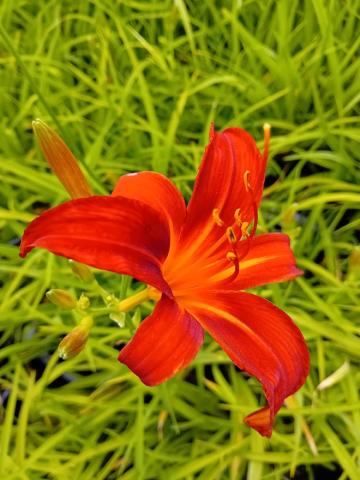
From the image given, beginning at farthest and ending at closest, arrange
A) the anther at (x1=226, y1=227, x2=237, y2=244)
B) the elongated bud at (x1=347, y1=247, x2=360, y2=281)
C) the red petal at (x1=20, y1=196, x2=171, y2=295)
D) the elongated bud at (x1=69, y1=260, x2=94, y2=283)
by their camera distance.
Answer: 1. the elongated bud at (x1=347, y1=247, x2=360, y2=281)
2. the elongated bud at (x1=69, y1=260, x2=94, y2=283)
3. the anther at (x1=226, y1=227, x2=237, y2=244)
4. the red petal at (x1=20, y1=196, x2=171, y2=295)

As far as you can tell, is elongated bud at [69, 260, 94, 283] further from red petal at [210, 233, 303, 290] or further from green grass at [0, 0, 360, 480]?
red petal at [210, 233, 303, 290]

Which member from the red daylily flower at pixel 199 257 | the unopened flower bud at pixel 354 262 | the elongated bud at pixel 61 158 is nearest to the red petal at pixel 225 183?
the red daylily flower at pixel 199 257

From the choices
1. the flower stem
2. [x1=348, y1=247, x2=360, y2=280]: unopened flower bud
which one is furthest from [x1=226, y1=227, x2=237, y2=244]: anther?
[x1=348, y1=247, x2=360, y2=280]: unopened flower bud

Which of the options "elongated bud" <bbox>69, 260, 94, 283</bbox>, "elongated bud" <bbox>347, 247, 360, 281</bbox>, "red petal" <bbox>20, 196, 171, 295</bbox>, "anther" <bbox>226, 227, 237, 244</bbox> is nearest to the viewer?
"red petal" <bbox>20, 196, 171, 295</bbox>

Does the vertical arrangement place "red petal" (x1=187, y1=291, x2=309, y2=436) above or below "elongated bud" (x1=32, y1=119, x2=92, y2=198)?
below

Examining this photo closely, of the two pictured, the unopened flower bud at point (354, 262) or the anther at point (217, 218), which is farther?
the unopened flower bud at point (354, 262)

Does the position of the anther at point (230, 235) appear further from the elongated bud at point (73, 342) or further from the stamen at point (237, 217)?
the elongated bud at point (73, 342)
